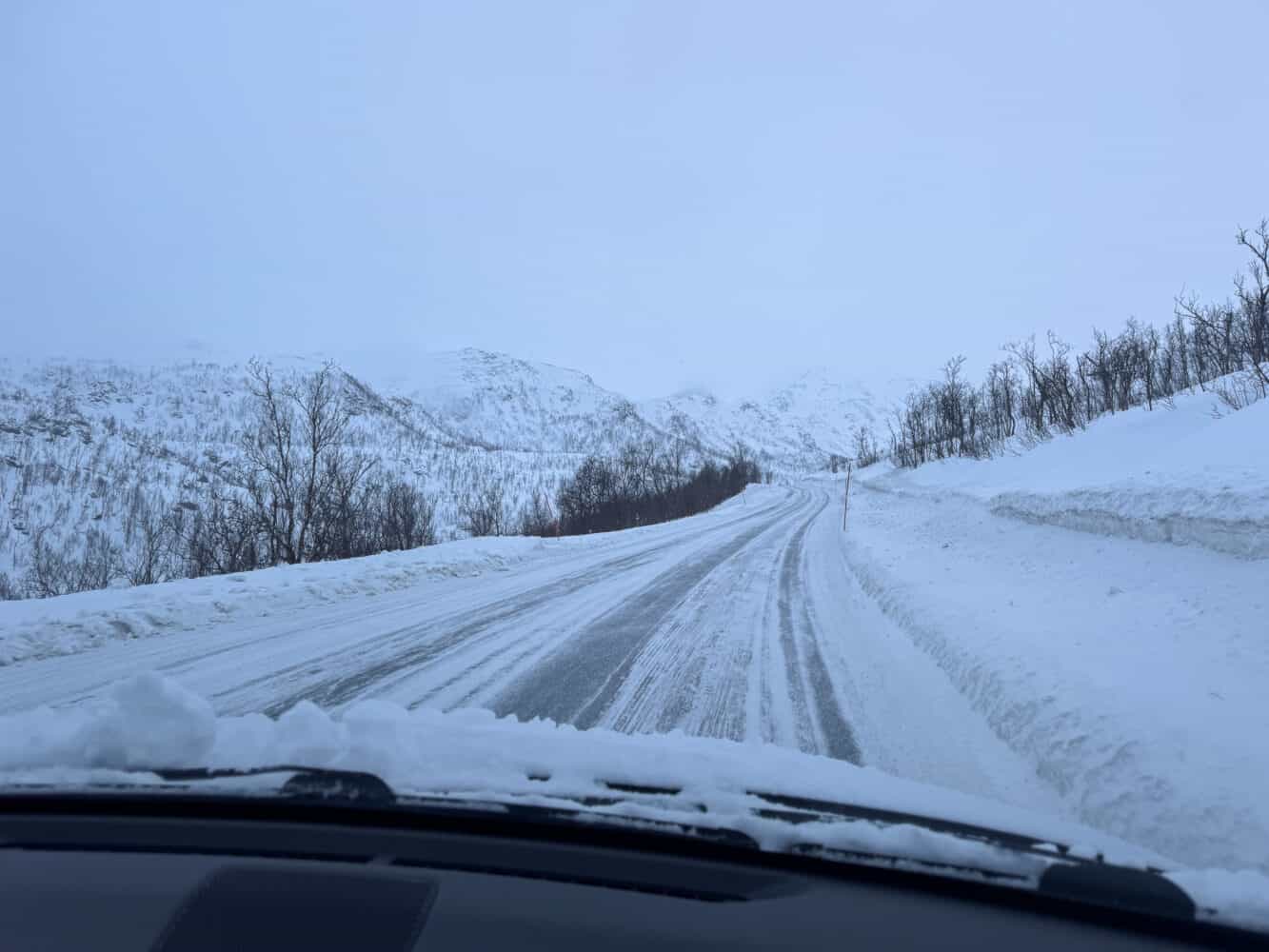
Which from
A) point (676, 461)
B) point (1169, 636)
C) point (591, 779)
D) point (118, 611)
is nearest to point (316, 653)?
point (118, 611)

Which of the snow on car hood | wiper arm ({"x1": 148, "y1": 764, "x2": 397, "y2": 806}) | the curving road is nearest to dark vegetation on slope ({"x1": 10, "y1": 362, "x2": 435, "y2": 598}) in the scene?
the curving road

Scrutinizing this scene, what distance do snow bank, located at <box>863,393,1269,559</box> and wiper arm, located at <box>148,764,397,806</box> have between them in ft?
30.3

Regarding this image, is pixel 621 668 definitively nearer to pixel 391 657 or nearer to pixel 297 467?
pixel 391 657

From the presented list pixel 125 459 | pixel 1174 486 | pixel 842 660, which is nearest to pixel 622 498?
pixel 1174 486

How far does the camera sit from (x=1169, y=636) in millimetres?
6035

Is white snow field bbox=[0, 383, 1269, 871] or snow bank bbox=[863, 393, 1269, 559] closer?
white snow field bbox=[0, 383, 1269, 871]

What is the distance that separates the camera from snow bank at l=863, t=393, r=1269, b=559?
7898 millimetres

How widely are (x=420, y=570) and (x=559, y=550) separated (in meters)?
5.73

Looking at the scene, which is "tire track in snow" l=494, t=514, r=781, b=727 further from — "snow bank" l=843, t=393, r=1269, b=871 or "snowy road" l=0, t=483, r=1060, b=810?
"snow bank" l=843, t=393, r=1269, b=871

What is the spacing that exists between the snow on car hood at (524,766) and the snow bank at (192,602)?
240 inches

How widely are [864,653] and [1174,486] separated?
660 centimetres

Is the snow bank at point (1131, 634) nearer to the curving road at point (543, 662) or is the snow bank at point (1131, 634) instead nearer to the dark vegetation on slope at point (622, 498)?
the curving road at point (543, 662)

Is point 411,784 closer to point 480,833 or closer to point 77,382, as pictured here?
point 480,833

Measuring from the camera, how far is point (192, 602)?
29.3ft
